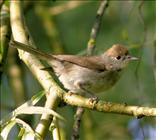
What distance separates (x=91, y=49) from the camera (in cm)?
427

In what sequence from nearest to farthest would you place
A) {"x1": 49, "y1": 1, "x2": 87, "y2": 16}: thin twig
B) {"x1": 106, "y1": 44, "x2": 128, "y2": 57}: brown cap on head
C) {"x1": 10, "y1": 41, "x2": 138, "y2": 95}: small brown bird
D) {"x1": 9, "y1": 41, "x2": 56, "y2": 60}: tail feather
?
{"x1": 9, "y1": 41, "x2": 56, "y2": 60}: tail feather < {"x1": 10, "y1": 41, "x2": 138, "y2": 95}: small brown bird < {"x1": 106, "y1": 44, "x2": 128, "y2": 57}: brown cap on head < {"x1": 49, "y1": 1, "x2": 87, "y2": 16}: thin twig

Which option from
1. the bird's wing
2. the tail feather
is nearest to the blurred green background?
the bird's wing

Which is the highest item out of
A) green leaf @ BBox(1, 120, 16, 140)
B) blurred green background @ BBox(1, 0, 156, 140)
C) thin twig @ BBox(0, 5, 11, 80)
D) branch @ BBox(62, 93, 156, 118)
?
thin twig @ BBox(0, 5, 11, 80)

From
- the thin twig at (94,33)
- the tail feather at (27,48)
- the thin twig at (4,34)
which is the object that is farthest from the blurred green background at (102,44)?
the tail feather at (27,48)

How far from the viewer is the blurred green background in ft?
17.3

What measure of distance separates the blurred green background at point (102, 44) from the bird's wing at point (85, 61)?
1.53 feet

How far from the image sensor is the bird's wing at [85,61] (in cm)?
429

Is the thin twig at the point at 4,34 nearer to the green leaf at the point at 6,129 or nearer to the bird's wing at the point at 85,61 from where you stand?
the bird's wing at the point at 85,61

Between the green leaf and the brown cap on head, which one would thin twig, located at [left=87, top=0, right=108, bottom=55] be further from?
the green leaf

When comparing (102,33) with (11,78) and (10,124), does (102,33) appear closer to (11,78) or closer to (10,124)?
(11,78)

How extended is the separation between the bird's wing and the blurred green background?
0.47 m

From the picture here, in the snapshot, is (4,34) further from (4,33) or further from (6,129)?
(6,129)

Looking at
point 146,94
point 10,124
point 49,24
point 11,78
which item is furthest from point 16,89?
point 10,124

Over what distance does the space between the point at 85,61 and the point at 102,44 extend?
1.63m
